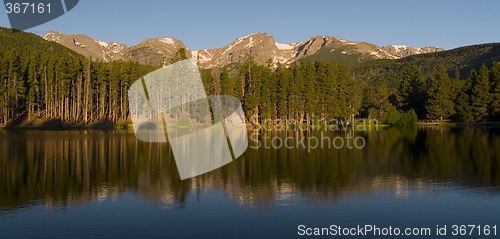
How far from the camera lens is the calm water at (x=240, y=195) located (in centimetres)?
2144

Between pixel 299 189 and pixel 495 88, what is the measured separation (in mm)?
110070

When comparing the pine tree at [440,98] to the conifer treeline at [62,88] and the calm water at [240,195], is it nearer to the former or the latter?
the conifer treeline at [62,88]

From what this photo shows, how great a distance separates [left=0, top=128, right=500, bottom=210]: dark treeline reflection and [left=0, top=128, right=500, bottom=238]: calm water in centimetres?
7

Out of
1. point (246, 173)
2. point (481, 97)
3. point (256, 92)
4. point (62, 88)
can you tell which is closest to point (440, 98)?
point (481, 97)

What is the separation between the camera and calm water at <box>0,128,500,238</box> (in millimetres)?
21438

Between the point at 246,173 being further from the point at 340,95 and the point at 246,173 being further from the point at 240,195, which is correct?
the point at 340,95

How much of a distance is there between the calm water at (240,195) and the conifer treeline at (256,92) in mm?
66770

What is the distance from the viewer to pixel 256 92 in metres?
115

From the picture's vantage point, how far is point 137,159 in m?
45.5

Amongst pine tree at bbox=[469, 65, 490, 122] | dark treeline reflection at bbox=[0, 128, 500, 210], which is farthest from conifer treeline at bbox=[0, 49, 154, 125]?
pine tree at bbox=[469, 65, 490, 122]

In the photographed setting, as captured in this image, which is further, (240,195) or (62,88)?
(62,88)

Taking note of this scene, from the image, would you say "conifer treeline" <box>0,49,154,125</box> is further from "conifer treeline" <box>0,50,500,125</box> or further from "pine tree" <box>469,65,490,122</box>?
"pine tree" <box>469,65,490,122</box>

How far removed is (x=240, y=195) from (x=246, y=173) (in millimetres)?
8525

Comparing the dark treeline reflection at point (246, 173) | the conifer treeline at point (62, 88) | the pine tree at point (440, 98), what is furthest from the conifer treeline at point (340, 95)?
the dark treeline reflection at point (246, 173)
